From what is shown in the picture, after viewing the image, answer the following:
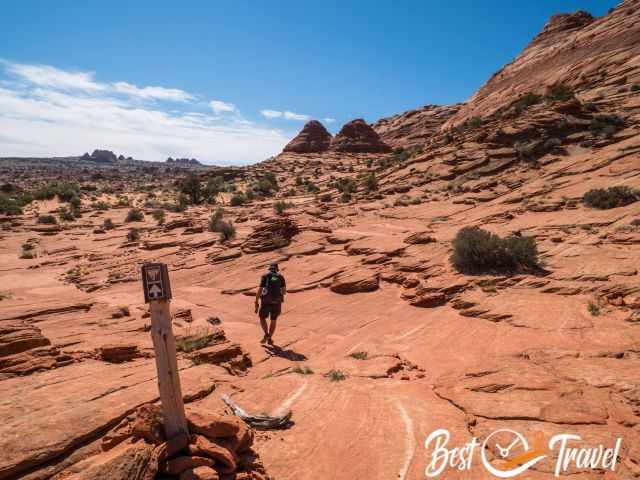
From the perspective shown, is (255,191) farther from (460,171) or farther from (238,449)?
(238,449)

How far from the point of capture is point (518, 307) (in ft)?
27.4

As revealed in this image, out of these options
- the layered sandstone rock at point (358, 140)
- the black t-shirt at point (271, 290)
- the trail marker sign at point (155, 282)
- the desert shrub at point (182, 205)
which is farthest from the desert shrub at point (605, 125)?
the layered sandstone rock at point (358, 140)

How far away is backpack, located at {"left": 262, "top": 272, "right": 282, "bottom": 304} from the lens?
8305 millimetres

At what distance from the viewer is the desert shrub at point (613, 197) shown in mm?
13039

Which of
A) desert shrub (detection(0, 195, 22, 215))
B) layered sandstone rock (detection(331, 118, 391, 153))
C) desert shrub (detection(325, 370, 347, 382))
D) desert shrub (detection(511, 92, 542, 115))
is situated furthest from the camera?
layered sandstone rock (detection(331, 118, 391, 153))

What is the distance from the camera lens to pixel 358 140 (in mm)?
67812

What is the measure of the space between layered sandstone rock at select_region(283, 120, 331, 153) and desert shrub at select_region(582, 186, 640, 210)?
61222 millimetres

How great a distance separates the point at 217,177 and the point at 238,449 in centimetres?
5215

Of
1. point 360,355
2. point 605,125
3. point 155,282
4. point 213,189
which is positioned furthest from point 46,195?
point 605,125

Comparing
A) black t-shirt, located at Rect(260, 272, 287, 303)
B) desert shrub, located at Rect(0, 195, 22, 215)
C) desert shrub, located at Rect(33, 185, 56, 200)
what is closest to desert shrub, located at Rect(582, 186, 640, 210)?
black t-shirt, located at Rect(260, 272, 287, 303)

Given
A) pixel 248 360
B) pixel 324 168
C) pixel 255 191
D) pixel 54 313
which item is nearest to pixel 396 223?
pixel 248 360

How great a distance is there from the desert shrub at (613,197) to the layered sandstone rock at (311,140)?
201 feet

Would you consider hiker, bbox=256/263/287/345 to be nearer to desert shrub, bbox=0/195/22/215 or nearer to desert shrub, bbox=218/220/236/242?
desert shrub, bbox=218/220/236/242

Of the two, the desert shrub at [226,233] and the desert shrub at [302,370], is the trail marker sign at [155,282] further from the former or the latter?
the desert shrub at [226,233]
